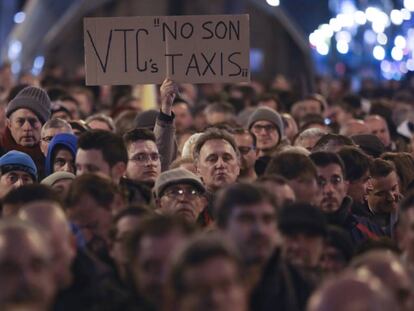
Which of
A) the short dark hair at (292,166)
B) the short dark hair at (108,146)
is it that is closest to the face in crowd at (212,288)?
the short dark hair at (292,166)

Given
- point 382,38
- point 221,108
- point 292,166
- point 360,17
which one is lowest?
point 292,166

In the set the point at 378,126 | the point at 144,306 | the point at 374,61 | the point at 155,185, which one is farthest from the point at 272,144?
the point at 374,61

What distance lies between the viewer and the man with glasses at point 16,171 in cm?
1440

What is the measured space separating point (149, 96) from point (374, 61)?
3047 centimetres

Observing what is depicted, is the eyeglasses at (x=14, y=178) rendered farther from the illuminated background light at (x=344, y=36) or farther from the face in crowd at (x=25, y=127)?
the illuminated background light at (x=344, y=36)

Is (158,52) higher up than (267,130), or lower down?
higher up

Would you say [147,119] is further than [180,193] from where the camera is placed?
Yes

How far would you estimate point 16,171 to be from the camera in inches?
570

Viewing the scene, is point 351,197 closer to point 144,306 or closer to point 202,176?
point 202,176

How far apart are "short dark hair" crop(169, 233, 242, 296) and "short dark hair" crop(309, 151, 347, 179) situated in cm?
468

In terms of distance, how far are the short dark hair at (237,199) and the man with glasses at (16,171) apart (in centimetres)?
391

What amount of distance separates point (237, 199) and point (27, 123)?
646cm

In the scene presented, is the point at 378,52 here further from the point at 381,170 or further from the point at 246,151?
the point at 381,170

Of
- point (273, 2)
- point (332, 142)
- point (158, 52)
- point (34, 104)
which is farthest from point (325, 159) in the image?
point (273, 2)
